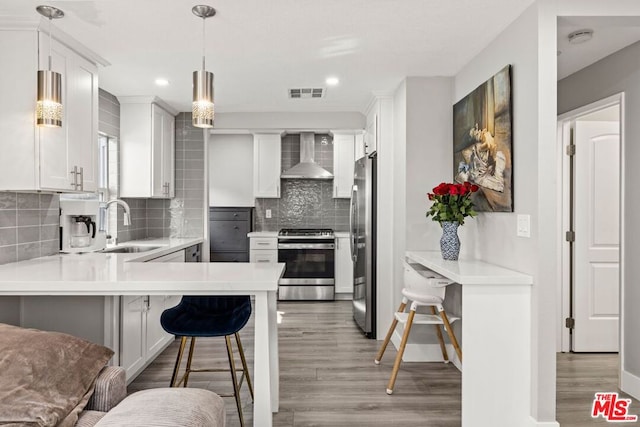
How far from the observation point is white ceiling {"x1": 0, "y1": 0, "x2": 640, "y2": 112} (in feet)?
8.23

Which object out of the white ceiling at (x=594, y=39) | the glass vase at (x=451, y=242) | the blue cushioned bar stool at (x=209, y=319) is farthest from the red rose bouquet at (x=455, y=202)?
the blue cushioned bar stool at (x=209, y=319)

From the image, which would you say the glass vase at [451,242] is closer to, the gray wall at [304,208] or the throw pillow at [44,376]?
the throw pillow at [44,376]

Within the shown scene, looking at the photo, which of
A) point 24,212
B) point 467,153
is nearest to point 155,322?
point 24,212

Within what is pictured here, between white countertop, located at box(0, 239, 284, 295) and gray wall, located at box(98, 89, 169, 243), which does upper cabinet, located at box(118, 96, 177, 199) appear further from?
white countertop, located at box(0, 239, 284, 295)

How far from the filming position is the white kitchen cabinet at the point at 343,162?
243 inches

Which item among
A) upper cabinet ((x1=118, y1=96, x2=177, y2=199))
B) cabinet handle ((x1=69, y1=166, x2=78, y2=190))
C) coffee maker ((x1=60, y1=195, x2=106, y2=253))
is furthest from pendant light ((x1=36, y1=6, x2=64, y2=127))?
upper cabinet ((x1=118, y1=96, x2=177, y2=199))

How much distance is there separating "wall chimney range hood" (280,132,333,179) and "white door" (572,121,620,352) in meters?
3.22

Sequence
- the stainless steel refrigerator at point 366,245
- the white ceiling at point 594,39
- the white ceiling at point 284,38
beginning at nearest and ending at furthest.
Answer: the white ceiling at point 594,39, the white ceiling at point 284,38, the stainless steel refrigerator at point 366,245

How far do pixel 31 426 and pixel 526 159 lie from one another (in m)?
2.47

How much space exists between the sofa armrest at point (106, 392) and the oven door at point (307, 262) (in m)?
4.16

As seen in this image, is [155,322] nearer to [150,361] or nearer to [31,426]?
[150,361]

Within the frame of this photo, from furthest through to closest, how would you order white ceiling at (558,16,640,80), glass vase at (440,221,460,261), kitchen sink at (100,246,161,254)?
kitchen sink at (100,246,161,254) < glass vase at (440,221,460,261) < white ceiling at (558,16,640,80)

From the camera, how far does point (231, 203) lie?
20.9 ft

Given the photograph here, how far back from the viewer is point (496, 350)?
2385 millimetres
